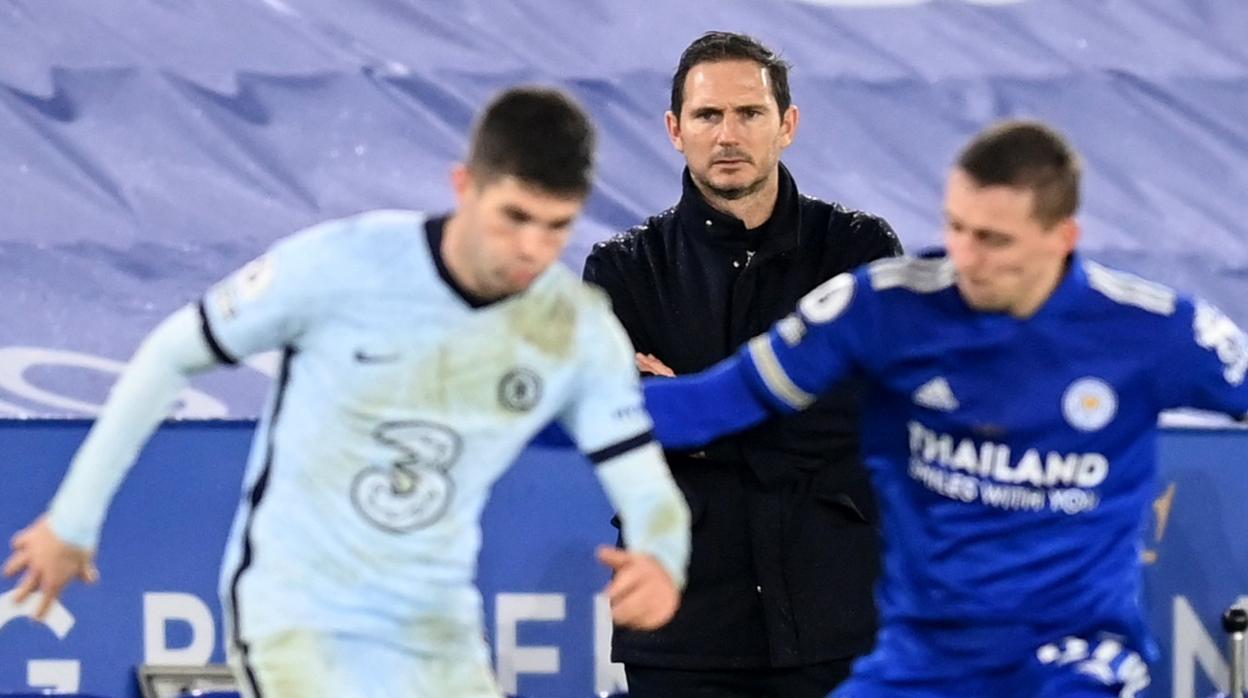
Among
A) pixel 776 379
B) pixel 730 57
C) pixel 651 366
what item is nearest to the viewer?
pixel 776 379

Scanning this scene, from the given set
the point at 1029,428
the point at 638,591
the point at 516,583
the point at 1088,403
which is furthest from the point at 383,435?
the point at 516,583

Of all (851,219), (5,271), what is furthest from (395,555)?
(5,271)

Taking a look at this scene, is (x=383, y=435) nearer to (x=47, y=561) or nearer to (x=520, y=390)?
(x=520, y=390)

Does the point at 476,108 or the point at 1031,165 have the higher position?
the point at 476,108

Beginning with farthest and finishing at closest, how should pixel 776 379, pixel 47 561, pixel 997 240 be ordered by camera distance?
pixel 776 379 < pixel 997 240 < pixel 47 561

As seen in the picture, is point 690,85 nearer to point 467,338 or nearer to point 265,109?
point 467,338

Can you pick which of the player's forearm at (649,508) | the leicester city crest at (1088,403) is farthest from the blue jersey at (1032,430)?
the player's forearm at (649,508)

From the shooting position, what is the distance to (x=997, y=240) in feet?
12.5

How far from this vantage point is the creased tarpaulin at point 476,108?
6250mm

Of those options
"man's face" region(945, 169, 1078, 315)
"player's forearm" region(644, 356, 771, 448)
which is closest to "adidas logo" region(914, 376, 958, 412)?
"man's face" region(945, 169, 1078, 315)

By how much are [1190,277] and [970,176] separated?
109 inches

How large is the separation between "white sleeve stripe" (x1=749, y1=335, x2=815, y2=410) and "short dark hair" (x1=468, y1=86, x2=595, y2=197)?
58cm

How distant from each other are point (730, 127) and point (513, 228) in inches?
51.3

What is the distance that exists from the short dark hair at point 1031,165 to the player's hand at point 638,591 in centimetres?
88
